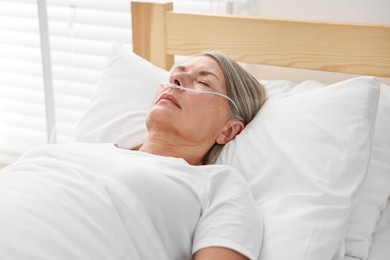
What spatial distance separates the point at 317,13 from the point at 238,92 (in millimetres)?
543

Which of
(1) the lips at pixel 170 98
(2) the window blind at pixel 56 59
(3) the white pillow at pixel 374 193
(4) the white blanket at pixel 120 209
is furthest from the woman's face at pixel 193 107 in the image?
(2) the window blind at pixel 56 59

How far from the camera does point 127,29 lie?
2.50 m

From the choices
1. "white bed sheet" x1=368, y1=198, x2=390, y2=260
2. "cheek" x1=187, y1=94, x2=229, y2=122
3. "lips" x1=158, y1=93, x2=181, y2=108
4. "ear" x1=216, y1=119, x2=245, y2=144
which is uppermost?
"lips" x1=158, y1=93, x2=181, y2=108

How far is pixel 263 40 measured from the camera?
1922 mm

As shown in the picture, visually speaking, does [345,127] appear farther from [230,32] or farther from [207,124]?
[230,32]

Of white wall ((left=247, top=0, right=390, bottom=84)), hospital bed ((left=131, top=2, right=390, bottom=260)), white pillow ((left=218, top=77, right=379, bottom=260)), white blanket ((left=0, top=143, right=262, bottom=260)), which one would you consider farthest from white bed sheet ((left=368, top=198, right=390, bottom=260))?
white wall ((left=247, top=0, right=390, bottom=84))

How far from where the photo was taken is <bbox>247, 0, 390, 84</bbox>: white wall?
1.94 metres

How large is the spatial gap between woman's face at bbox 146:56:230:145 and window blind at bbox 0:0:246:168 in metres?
0.70

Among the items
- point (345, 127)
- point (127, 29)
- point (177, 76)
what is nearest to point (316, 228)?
point (345, 127)

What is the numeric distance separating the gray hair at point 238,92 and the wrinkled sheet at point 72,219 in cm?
40

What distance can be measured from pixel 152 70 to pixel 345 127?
0.68 metres

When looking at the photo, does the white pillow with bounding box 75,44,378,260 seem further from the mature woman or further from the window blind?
the window blind

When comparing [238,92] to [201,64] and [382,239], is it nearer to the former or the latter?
[201,64]

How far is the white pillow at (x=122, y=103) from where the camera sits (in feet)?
5.94
